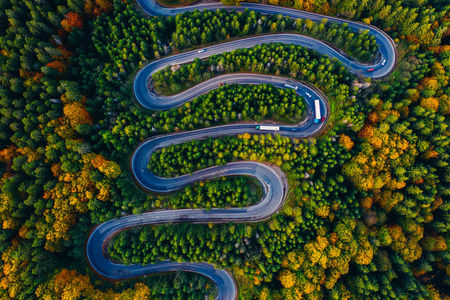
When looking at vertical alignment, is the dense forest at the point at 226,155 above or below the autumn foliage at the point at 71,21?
below

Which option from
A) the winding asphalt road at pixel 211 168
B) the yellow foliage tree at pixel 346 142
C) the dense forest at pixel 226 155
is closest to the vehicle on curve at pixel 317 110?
the winding asphalt road at pixel 211 168

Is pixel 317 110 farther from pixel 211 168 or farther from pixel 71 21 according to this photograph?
pixel 71 21

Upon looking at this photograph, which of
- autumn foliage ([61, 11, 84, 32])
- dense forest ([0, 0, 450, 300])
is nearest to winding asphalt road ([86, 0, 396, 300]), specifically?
dense forest ([0, 0, 450, 300])

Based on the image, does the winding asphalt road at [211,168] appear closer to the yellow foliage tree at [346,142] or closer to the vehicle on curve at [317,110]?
the vehicle on curve at [317,110]

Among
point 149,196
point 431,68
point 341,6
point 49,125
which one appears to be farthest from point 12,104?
point 431,68

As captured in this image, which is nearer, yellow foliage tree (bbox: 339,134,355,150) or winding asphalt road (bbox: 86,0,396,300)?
yellow foliage tree (bbox: 339,134,355,150)

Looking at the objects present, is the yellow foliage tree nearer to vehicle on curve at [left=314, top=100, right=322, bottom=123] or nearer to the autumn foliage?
vehicle on curve at [left=314, top=100, right=322, bottom=123]
